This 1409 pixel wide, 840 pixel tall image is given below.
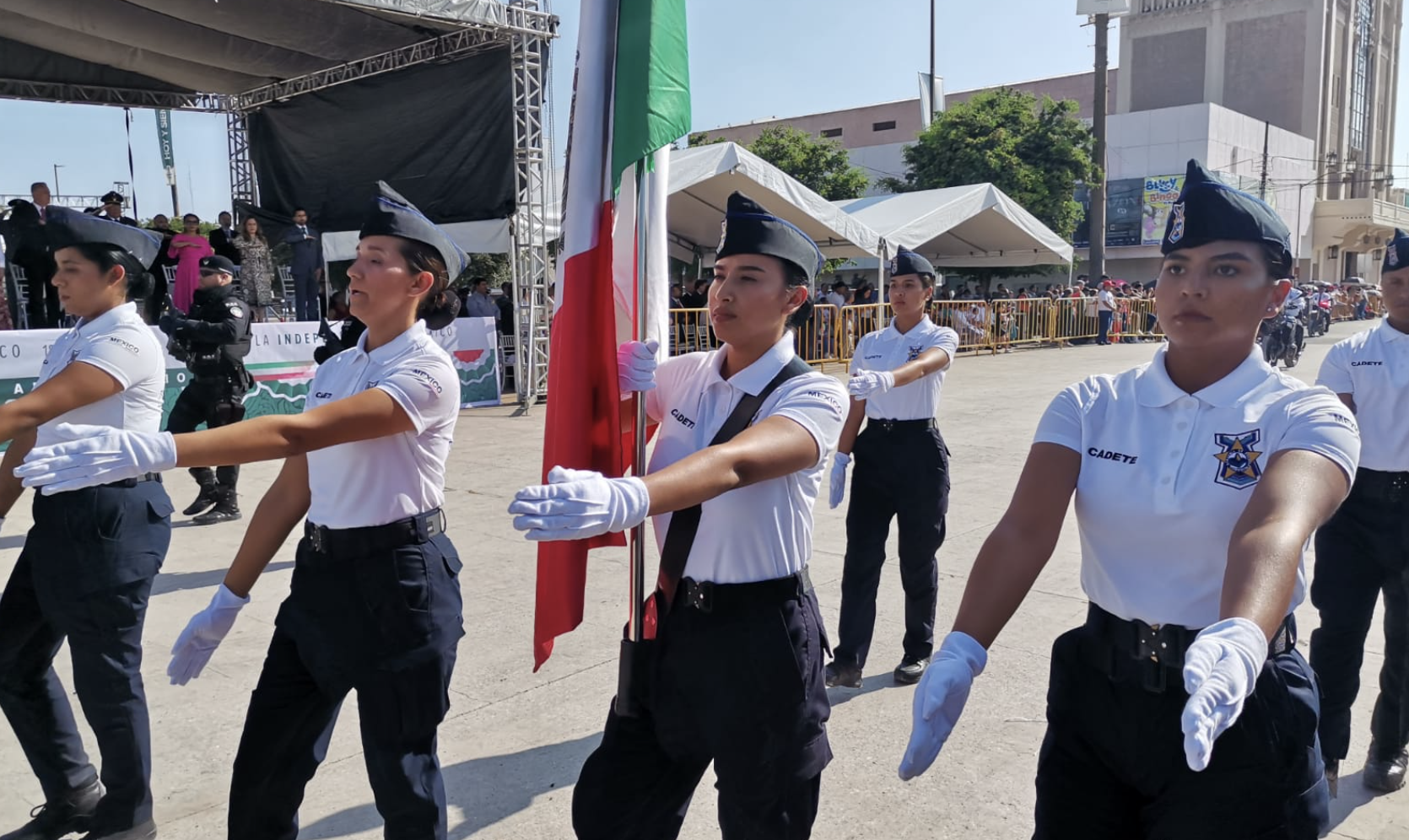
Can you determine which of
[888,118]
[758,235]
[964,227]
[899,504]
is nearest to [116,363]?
[758,235]

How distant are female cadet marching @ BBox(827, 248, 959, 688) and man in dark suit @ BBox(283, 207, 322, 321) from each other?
1302 cm

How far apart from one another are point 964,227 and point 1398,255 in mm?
21385

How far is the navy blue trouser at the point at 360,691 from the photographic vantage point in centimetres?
260

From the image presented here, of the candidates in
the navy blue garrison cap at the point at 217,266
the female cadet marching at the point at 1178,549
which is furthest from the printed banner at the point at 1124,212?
the female cadet marching at the point at 1178,549

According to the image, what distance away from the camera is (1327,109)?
59.2 m

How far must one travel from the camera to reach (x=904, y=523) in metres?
4.88

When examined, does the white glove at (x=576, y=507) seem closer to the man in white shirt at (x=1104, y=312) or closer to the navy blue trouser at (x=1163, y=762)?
the navy blue trouser at (x=1163, y=762)

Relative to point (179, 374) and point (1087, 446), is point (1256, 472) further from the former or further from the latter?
point (179, 374)

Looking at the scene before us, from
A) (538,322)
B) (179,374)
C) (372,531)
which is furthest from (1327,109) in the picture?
(372,531)

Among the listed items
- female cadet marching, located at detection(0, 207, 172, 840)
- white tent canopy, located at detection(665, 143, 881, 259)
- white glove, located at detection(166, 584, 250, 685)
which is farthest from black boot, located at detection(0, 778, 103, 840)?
white tent canopy, located at detection(665, 143, 881, 259)

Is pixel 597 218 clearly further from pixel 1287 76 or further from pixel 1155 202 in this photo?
pixel 1287 76

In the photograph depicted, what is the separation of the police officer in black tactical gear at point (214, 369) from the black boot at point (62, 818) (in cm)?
478

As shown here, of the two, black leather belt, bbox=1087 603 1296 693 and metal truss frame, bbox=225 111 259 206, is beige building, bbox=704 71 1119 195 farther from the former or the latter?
black leather belt, bbox=1087 603 1296 693

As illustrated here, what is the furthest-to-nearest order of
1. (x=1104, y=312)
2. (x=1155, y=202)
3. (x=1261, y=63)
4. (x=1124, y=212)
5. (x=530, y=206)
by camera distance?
1. (x=1261, y=63)
2. (x=1124, y=212)
3. (x=1155, y=202)
4. (x=1104, y=312)
5. (x=530, y=206)
